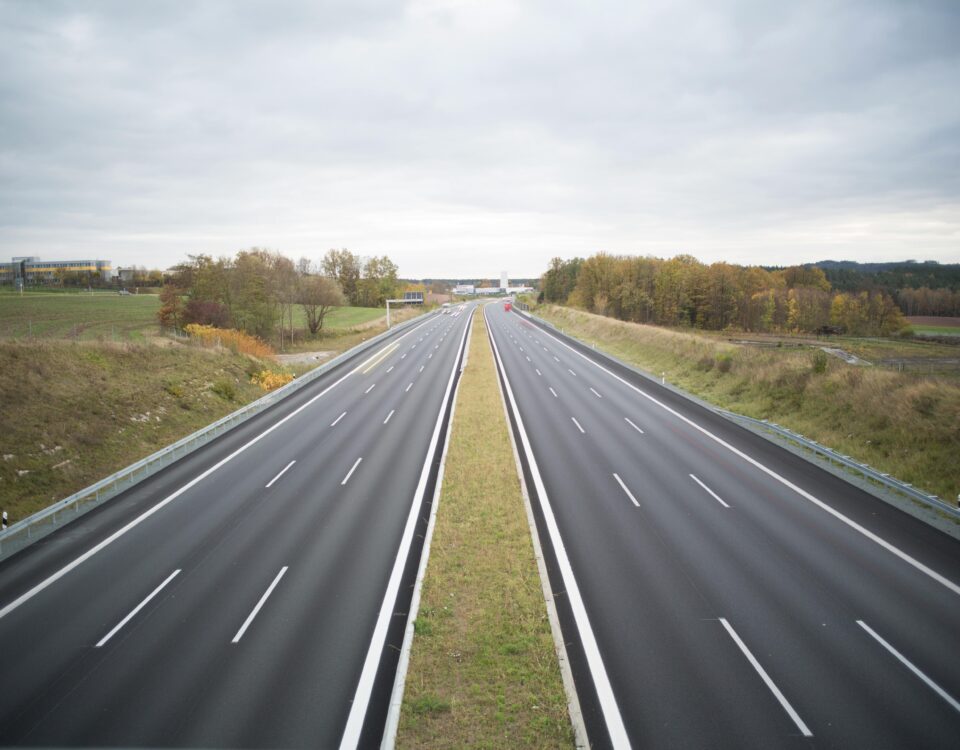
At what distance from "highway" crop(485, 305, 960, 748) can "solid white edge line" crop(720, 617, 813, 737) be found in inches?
0.8

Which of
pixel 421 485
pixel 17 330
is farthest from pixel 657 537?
pixel 17 330

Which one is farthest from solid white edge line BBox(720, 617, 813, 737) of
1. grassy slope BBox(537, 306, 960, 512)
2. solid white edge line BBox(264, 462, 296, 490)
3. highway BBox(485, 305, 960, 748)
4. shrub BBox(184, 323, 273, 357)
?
shrub BBox(184, 323, 273, 357)

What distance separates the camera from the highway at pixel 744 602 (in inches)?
283

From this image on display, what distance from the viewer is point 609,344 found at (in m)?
52.9

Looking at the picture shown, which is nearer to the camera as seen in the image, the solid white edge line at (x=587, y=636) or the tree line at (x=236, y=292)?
the solid white edge line at (x=587, y=636)

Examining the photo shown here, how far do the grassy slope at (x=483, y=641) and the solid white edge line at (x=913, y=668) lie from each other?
220 inches

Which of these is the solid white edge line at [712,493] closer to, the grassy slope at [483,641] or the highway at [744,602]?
the highway at [744,602]

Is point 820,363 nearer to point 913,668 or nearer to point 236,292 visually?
point 913,668

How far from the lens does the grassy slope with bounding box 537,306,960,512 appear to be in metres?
16.1

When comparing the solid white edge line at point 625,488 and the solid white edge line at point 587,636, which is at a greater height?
the solid white edge line at point 625,488

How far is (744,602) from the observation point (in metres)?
9.87

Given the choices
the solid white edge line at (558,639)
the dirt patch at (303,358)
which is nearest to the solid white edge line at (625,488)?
the solid white edge line at (558,639)

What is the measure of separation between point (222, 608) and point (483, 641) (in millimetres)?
5361

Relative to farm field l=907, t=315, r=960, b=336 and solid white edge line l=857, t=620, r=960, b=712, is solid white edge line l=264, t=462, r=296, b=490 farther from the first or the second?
farm field l=907, t=315, r=960, b=336
